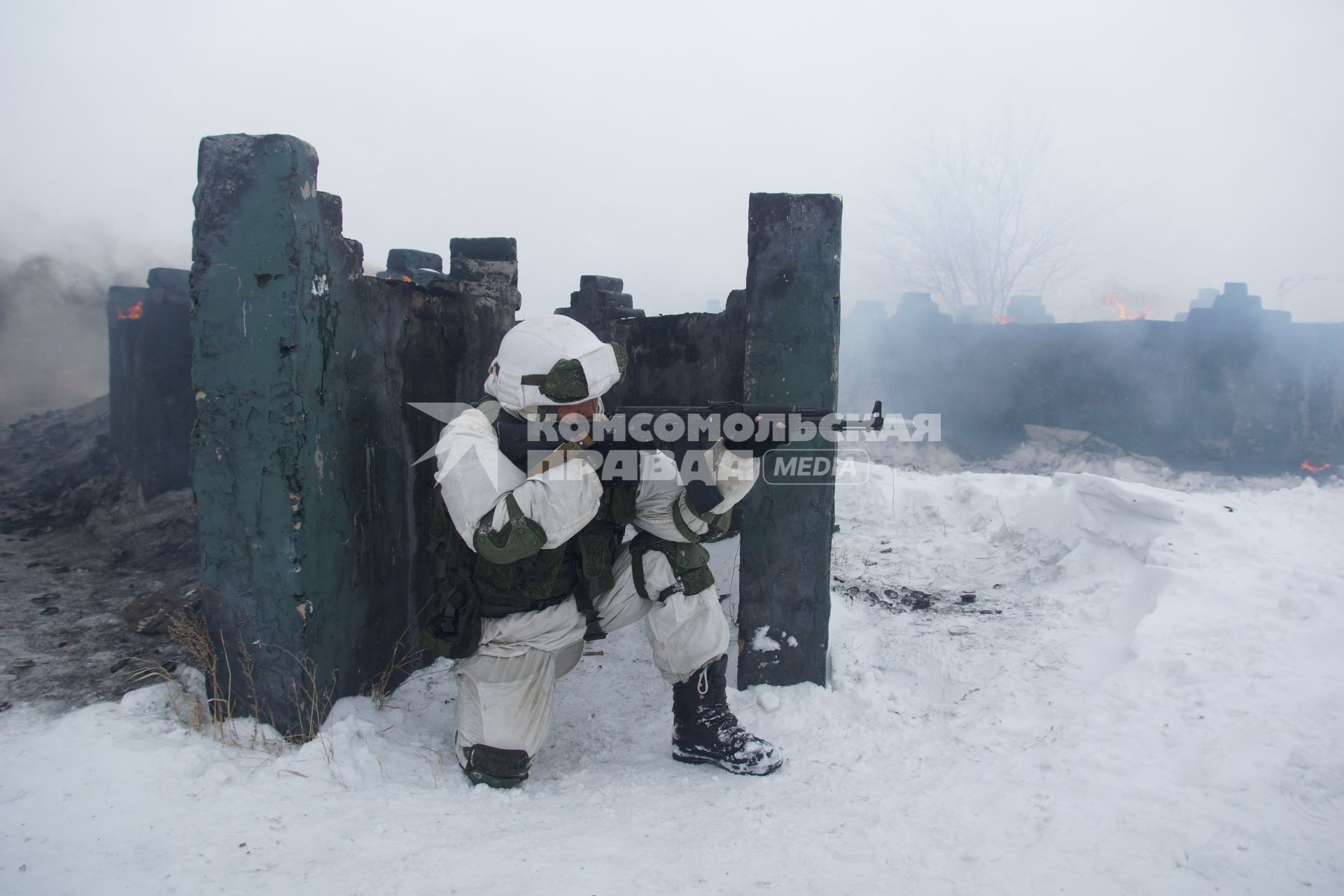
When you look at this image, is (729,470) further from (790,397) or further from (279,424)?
(279,424)

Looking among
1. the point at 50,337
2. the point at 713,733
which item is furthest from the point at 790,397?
the point at 50,337

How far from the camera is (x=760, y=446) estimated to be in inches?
102

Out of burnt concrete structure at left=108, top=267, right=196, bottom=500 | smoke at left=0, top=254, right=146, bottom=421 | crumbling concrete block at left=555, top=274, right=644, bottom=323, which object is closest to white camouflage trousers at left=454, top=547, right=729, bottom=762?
crumbling concrete block at left=555, top=274, right=644, bottom=323

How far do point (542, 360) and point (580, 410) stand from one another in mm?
227

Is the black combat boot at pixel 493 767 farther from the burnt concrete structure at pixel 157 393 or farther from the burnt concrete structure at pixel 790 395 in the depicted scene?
the burnt concrete structure at pixel 157 393

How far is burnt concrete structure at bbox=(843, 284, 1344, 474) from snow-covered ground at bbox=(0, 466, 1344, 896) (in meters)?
7.72

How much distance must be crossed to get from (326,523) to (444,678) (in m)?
1.03

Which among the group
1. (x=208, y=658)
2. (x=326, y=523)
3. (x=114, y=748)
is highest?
(x=326, y=523)

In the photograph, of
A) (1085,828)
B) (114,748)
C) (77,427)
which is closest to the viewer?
(1085,828)

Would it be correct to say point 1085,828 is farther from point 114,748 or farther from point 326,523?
point 114,748

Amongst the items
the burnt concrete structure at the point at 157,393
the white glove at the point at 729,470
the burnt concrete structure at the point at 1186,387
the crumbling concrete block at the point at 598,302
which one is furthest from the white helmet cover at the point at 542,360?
the burnt concrete structure at the point at 1186,387

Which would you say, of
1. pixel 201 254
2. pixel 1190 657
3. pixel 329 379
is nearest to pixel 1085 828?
pixel 1190 657

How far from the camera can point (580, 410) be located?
8.48 ft

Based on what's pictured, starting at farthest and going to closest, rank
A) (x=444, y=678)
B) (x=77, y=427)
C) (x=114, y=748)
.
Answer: (x=77, y=427)
(x=444, y=678)
(x=114, y=748)
